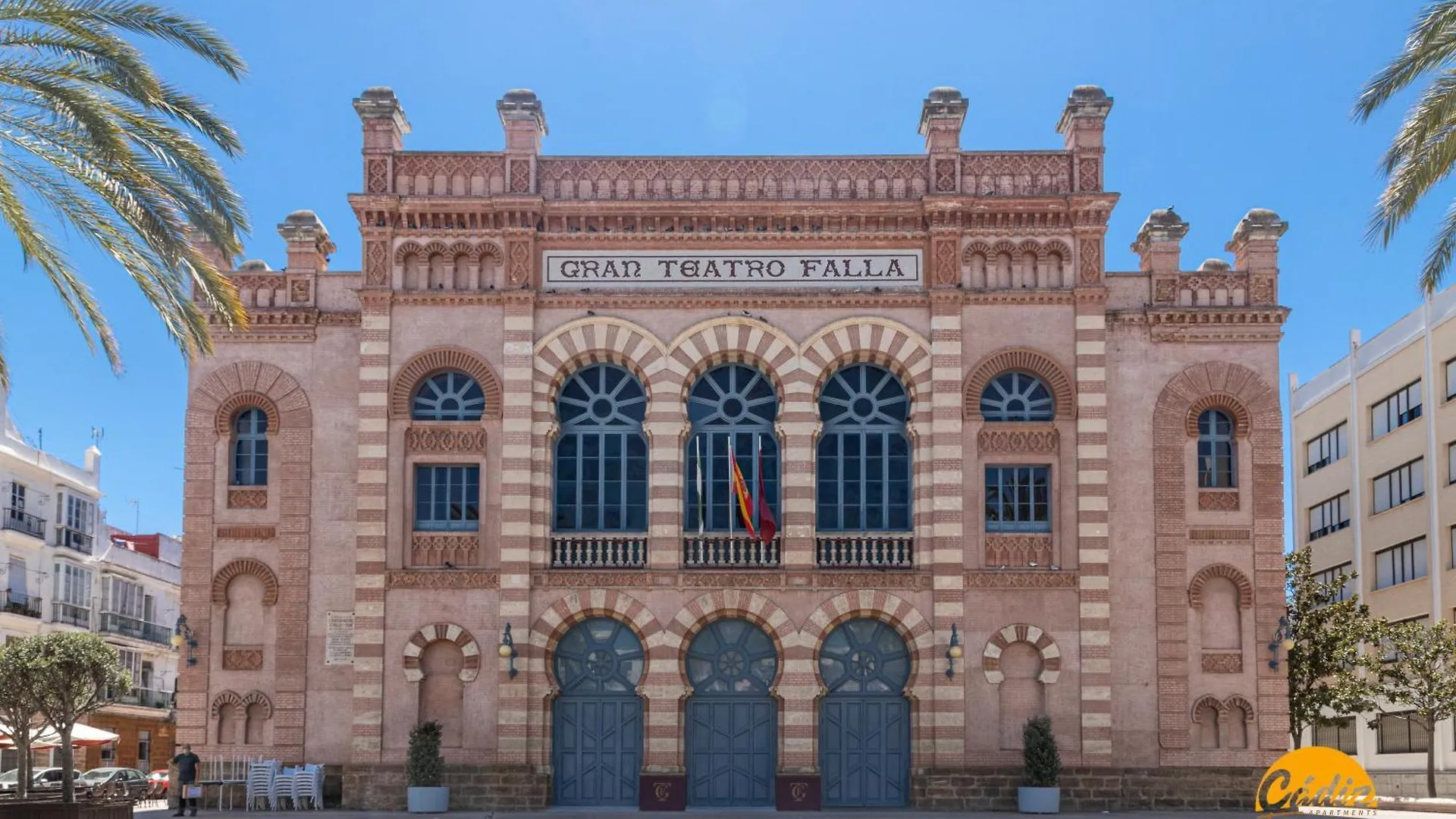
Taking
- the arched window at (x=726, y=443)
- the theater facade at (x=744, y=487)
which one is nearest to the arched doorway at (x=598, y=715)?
the theater facade at (x=744, y=487)

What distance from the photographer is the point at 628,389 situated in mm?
34062

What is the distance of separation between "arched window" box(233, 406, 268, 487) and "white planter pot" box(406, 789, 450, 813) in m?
7.28

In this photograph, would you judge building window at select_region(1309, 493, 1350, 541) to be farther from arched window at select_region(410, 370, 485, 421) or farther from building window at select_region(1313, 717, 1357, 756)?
arched window at select_region(410, 370, 485, 421)

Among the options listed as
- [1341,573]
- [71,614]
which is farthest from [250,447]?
[1341,573]

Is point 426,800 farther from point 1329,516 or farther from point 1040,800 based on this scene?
point 1329,516

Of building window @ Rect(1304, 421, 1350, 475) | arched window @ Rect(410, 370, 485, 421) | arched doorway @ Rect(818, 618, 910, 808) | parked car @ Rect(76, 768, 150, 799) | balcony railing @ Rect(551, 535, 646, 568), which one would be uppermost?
building window @ Rect(1304, 421, 1350, 475)

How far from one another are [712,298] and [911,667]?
8148 millimetres

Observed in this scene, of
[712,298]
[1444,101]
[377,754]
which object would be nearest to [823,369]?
[712,298]

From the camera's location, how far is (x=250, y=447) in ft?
113

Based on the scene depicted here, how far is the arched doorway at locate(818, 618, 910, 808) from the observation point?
Result: 1291 inches

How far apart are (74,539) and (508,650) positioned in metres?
28.2

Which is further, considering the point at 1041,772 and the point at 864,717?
the point at 864,717

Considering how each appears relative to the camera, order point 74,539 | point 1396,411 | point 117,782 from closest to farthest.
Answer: point 117,782 < point 1396,411 < point 74,539

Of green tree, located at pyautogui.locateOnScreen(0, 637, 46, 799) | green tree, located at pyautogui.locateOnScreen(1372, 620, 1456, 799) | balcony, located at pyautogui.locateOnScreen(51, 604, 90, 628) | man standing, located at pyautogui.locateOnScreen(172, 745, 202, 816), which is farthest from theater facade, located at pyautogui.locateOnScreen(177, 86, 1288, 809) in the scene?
balcony, located at pyautogui.locateOnScreen(51, 604, 90, 628)
